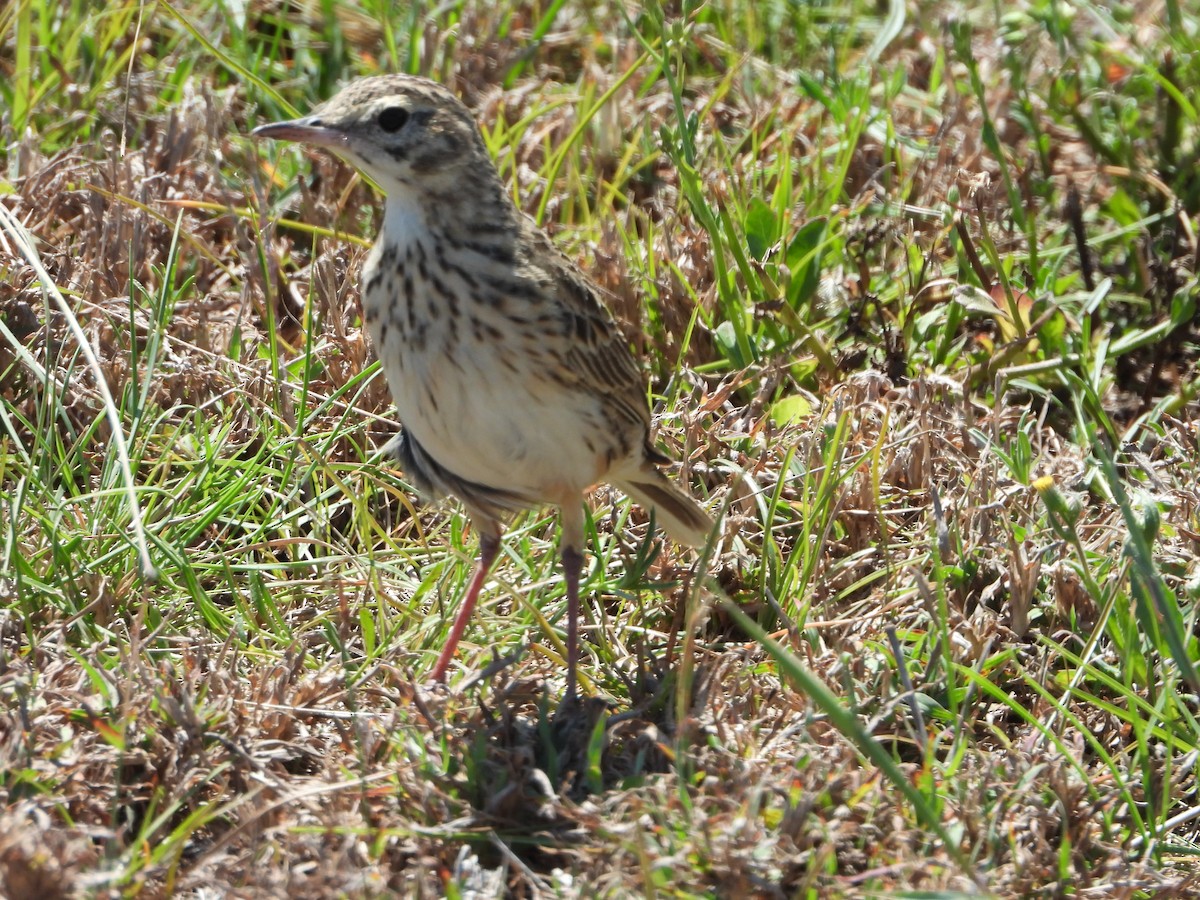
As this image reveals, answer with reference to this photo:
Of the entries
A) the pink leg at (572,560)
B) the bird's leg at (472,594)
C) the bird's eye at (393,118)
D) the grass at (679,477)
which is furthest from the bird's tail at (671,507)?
the bird's eye at (393,118)

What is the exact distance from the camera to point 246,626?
4500mm

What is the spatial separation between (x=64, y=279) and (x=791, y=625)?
286 cm

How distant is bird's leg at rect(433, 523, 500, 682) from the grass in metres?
0.10

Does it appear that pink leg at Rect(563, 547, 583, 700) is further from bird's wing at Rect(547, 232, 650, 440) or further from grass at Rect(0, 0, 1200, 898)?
bird's wing at Rect(547, 232, 650, 440)

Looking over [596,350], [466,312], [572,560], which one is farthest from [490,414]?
[572,560]

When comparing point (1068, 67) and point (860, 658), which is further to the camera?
point (1068, 67)

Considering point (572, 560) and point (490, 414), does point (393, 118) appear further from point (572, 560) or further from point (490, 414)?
point (572, 560)

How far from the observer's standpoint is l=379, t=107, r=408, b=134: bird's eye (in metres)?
4.22

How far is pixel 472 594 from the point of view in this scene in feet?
15.1

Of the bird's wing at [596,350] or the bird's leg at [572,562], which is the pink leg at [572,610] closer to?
the bird's leg at [572,562]

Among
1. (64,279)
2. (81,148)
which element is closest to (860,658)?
(64,279)

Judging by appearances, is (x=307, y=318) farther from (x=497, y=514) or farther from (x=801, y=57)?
(x=801, y=57)

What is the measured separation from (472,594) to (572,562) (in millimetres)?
302

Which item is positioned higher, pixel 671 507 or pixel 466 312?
pixel 466 312
